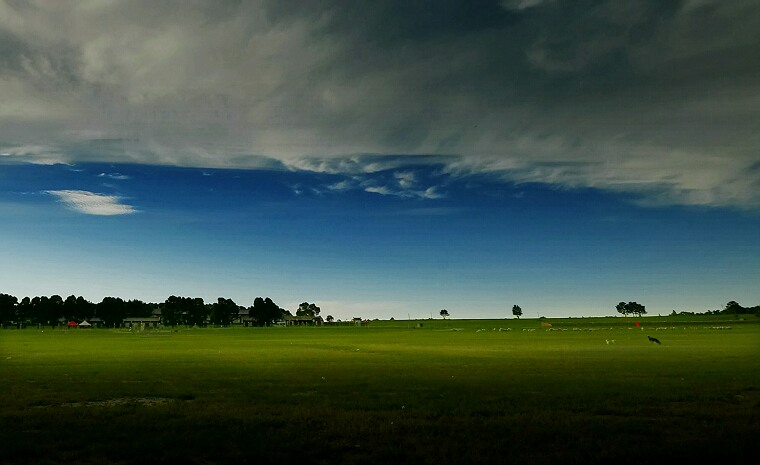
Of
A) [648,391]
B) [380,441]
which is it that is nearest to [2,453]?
[380,441]

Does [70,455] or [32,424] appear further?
[32,424]

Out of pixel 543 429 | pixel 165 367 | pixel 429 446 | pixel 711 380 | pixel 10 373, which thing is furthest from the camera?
pixel 165 367

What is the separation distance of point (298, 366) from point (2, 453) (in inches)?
942

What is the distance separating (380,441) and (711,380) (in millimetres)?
19988

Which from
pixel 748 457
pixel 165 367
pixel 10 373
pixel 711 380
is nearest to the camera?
pixel 748 457

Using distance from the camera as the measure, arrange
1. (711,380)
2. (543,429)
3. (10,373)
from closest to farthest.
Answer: (543,429), (711,380), (10,373)

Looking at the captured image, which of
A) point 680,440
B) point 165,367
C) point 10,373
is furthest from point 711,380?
point 10,373

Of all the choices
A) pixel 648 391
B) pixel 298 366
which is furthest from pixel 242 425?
pixel 298 366

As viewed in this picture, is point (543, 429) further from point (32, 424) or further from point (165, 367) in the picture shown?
point (165, 367)

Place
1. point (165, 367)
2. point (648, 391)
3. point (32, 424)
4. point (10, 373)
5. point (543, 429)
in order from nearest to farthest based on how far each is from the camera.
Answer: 1. point (543, 429)
2. point (32, 424)
3. point (648, 391)
4. point (10, 373)
5. point (165, 367)

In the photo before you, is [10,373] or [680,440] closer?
Answer: [680,440]

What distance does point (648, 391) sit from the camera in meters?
23.0

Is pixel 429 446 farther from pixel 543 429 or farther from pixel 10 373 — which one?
pixel 10 373

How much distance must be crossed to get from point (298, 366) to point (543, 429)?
23495 millimetres
